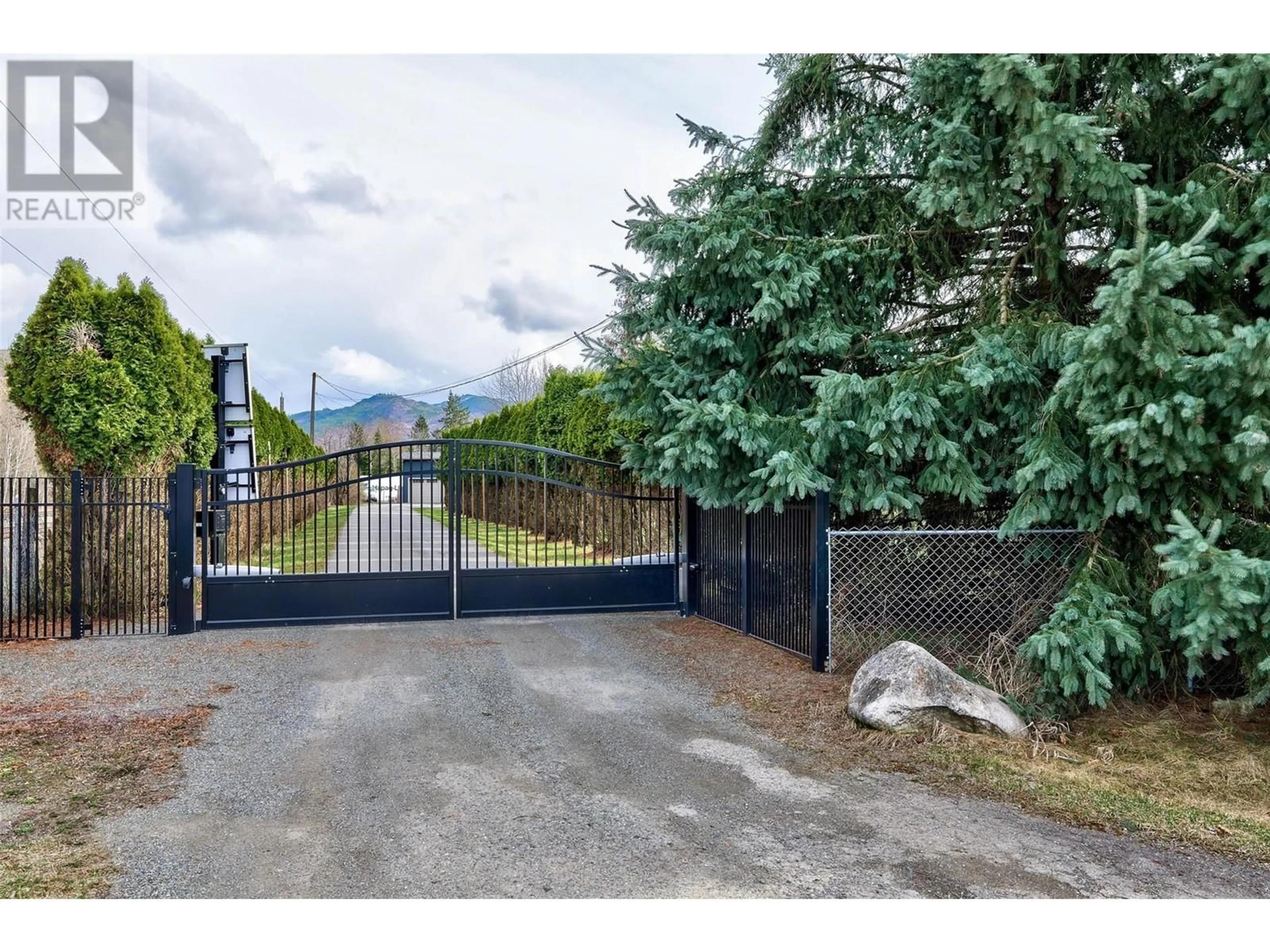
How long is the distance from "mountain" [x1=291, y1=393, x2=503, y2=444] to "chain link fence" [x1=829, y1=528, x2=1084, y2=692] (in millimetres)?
34657

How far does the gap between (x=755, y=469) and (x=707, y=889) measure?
371 cm

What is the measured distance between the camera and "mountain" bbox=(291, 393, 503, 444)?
2269 inches

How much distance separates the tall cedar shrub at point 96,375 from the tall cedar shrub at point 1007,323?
16.2 feet

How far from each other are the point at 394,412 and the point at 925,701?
4392 inches

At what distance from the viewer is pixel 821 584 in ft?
21.1

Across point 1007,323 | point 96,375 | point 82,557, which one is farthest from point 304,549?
point 1007,323

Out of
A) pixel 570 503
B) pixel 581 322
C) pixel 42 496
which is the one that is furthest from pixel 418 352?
pixel 42 496

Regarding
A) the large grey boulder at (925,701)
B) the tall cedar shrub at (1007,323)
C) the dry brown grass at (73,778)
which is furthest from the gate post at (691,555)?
the dry brown grass at (73,778)

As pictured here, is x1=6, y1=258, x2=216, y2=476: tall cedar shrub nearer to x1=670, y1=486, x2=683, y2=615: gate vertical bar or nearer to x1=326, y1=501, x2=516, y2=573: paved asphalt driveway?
x1=326, y1=501, x2=516, y2=573: paved asphalt driveway

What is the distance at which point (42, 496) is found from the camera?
8.70 metres

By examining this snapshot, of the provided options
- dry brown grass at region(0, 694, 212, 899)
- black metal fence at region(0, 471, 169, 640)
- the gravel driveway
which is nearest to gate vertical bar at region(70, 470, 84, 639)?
black metal fence at region(0, 471, 169, 640)

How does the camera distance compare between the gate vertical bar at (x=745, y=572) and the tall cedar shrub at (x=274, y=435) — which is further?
the tall cedar shrub at (x=274, y=435)

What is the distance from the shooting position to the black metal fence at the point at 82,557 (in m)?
7.83

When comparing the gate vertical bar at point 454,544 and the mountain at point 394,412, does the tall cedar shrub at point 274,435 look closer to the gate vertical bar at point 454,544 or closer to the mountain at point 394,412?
the gate vertical bar at point 454,544
